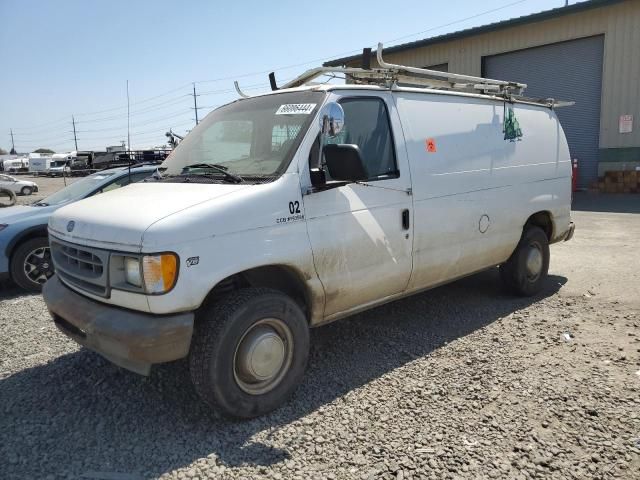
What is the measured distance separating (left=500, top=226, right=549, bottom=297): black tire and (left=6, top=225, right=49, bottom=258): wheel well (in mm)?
5597

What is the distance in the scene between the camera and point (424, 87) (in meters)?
5.10

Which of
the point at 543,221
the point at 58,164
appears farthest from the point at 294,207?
the point at 58,164

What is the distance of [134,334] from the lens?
9.69 feet

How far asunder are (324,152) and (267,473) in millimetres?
2031

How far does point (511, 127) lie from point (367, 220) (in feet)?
8.25

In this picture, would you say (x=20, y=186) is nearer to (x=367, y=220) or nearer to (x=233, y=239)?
(x=367, y=220)

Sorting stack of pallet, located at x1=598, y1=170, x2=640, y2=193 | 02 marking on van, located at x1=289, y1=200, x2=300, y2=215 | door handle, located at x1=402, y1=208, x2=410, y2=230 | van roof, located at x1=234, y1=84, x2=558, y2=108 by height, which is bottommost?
stack of pallet, located at x1=598, y1=170, x2=640, y2=193

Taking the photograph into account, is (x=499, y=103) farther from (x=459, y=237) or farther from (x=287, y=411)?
(x=287, y=411)

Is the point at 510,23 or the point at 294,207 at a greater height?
the point at 510,23

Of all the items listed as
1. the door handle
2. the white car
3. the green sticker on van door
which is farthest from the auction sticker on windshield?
the white car

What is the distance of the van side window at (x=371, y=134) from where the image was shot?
3.98 m

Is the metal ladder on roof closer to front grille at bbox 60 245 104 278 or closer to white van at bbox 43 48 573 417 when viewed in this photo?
white van at bbox 43 48 573 417

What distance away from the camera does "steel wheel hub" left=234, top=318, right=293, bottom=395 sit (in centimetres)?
331

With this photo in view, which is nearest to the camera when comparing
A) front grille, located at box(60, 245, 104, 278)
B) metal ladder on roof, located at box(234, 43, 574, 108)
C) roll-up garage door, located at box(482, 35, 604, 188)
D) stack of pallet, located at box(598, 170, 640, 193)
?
front grille, located at box(60, 245, 104, 278)
